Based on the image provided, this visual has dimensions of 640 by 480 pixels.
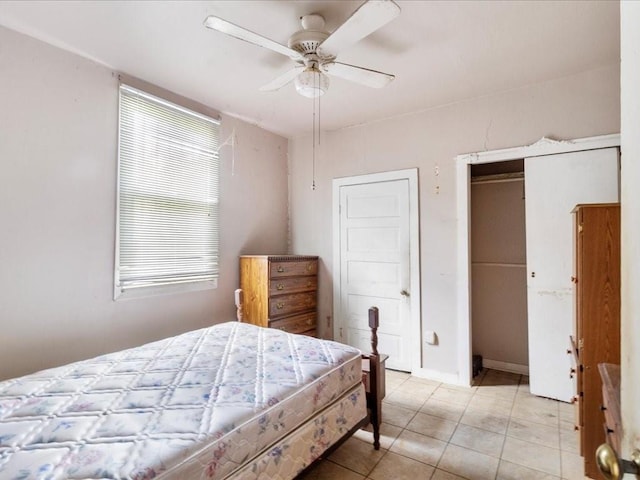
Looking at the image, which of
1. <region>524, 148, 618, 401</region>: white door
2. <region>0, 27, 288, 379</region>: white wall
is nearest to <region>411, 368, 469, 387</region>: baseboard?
<region>524, 148, 618, 401</region>: white door

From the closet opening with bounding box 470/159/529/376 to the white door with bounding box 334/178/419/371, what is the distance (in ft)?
2.45

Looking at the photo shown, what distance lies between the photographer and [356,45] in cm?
222

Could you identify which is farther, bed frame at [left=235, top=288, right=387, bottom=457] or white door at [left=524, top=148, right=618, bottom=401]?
white door at [left=524, top=148, right=618, bottom=401]

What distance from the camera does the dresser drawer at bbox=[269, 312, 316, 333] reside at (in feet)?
10.8

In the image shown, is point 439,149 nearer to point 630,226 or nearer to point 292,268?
point 292,268

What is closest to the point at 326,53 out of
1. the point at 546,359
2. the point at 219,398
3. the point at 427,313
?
the point at 219,398

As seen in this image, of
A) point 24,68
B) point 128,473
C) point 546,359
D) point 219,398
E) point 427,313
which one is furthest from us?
point 427,313

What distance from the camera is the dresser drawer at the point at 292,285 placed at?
10.6ft

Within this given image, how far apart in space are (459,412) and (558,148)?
7.33ft

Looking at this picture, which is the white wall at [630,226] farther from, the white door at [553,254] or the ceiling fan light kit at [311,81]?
the white door at [553,254]

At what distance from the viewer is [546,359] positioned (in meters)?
2.78

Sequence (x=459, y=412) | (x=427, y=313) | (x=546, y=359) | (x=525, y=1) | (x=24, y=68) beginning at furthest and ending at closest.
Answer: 1. (x=427, y=313)
2. (x=546, y=359)
3. (x=459, y=412)
4. (x=24, y=68)
5. (x=525, y=1)

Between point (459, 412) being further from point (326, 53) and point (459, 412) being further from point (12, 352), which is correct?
point (12, 352)

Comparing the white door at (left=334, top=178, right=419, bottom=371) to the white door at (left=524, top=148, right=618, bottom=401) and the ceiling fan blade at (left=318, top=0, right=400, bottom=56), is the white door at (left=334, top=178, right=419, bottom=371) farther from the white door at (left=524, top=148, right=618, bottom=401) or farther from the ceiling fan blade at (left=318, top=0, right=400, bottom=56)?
→ the ceiling fan blade at (left=318, top=0, right=400, bottom=56)
